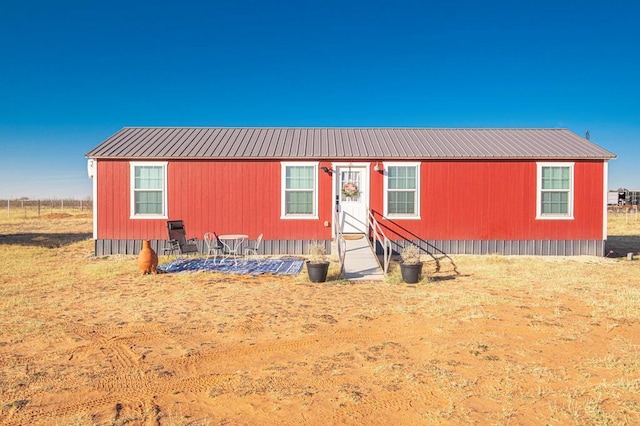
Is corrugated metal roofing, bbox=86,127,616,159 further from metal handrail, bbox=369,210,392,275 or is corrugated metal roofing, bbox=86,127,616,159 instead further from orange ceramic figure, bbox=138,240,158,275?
orange ceramic figure, bbox=138,240,158,275

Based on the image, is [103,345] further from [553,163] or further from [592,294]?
[553,163]

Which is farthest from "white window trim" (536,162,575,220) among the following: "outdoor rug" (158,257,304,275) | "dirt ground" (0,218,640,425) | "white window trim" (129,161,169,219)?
"white window trim" (129,161,169,219)

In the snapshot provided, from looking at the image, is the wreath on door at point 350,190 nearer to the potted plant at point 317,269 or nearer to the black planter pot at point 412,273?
the potted plant at point 317,269

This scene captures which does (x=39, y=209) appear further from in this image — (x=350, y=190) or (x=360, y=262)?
(x=360, y=262)

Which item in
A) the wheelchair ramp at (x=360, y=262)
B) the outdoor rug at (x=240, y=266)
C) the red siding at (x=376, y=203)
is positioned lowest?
the outdoor rug at (x=240, y=266)

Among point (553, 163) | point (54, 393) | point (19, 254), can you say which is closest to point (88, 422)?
point (54, 393)

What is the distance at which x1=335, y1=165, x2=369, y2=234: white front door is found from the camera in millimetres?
13477

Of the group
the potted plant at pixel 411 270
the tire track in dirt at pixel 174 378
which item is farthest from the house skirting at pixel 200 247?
the tire track in dirt at pixel 174 378

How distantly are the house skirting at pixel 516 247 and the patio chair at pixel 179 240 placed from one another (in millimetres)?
5975

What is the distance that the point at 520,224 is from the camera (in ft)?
43.8

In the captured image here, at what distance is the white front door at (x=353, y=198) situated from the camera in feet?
44.2

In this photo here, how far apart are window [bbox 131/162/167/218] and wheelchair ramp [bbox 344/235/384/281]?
583cm

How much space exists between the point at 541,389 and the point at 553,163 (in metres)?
11.1

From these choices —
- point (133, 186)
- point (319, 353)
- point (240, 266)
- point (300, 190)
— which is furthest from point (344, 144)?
point (319, 353)
